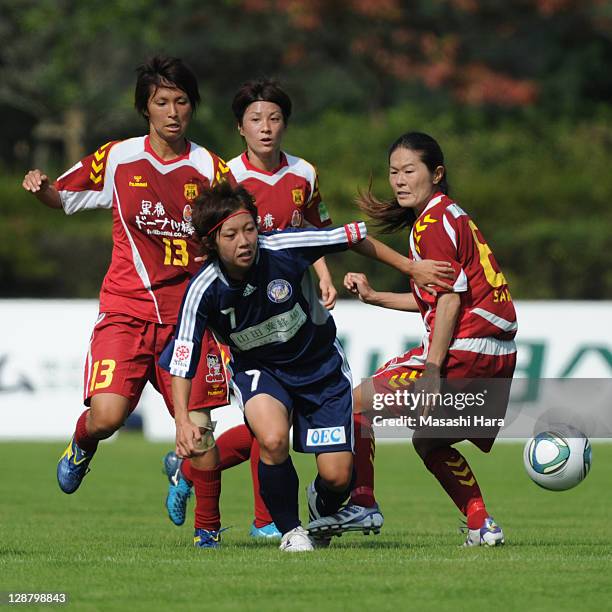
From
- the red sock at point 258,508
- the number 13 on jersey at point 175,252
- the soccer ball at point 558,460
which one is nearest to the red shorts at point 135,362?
the number 13 on jersey at point 175,252

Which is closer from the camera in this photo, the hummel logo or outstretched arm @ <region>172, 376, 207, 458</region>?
outstretched arm @ <region>172, 376, 207, 458</region>

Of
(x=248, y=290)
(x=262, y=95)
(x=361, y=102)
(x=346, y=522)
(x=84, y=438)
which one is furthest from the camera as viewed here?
(x=361, y=102)

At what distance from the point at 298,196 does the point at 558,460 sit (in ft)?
7.07

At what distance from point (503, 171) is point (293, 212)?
1899 centimetres

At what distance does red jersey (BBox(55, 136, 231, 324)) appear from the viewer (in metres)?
7.60

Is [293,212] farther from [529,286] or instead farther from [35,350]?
[529,286]

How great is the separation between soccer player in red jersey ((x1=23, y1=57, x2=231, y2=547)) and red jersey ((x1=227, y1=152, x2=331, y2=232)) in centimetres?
36

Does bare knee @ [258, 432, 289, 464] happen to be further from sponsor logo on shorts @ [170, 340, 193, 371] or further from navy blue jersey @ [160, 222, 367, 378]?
sponsor logo on shorts @ [170, 340, 193, 371]

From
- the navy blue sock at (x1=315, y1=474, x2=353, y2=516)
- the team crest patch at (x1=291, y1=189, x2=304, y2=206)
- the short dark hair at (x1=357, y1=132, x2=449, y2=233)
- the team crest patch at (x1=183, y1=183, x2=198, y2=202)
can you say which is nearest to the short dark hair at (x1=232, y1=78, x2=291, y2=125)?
the team crest patch at (x1=291, y1=189, x2=304, y2=206)

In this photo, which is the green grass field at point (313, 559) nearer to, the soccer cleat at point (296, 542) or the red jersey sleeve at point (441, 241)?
the soccer cleat at point (296, 542)

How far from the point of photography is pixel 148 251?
7.63 metres

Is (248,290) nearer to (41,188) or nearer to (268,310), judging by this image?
(268,310)

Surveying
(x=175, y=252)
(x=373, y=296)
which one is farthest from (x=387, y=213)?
(x=175, y=252)

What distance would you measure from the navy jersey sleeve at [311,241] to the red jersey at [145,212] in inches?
34.6
